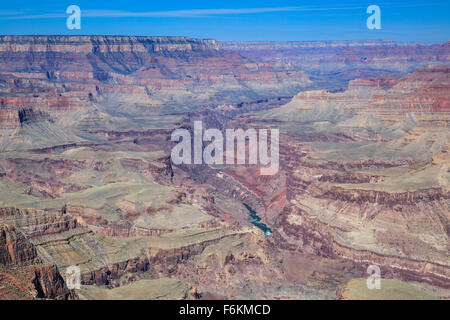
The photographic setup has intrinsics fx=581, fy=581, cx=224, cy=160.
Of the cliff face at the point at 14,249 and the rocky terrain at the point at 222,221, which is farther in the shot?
the rocky terrain at the point at 222,221

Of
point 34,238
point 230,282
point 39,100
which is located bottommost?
point 230,282

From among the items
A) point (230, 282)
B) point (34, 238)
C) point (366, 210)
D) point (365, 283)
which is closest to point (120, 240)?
point (34, 238)

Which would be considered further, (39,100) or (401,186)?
(39,100)

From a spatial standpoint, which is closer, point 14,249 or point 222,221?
point 14,249

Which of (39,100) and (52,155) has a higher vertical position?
(39,100)

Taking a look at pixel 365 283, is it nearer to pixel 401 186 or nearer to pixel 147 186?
pixel 401 186

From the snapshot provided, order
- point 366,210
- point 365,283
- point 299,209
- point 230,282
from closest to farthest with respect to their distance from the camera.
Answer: point 365,283
point 230,282
point 366,210
point 299,209

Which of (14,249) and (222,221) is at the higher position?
(14,249)

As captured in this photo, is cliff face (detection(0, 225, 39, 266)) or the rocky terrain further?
the rocky terrain

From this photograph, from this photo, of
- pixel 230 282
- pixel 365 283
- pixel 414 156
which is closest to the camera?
pixel 365 283

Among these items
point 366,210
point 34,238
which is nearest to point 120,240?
point 34,238
